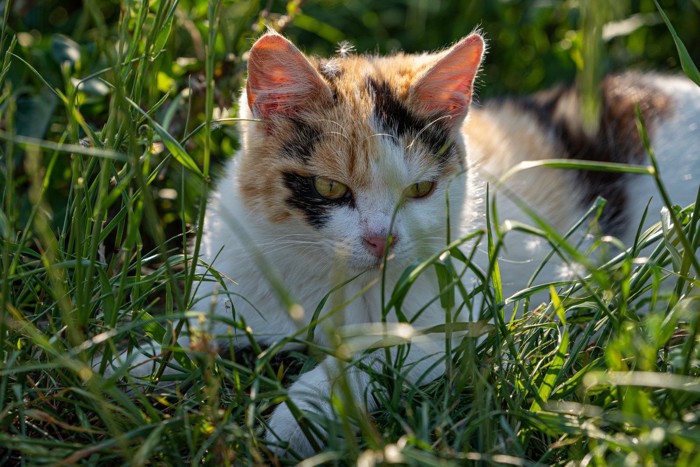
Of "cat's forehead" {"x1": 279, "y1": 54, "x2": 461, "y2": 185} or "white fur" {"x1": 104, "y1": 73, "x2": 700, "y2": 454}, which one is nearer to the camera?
"white fur" {"x1": 104, "y1": 73, "x2": 700, "y2": 454}

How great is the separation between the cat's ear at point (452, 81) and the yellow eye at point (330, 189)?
368mm

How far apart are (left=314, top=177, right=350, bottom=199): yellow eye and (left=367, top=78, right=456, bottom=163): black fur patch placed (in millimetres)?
210

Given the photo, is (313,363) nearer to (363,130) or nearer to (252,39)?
(363,130)

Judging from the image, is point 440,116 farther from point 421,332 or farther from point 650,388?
point 650,388

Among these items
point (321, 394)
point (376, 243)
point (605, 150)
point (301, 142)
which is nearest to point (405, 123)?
point (301, 142)

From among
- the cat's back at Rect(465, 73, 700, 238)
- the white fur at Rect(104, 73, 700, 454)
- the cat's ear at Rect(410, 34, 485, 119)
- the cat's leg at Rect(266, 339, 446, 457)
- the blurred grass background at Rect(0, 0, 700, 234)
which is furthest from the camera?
the cat's back at Rect(465, 73, 700, 238)

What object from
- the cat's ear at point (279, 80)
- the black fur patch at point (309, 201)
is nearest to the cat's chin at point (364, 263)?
the black fur patch at point (309, 201)

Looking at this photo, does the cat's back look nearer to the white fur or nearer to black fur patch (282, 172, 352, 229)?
the white fur

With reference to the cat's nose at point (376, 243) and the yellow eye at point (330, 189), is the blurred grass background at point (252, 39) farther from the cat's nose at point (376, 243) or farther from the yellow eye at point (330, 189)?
the cat's nose at point (376, 243)

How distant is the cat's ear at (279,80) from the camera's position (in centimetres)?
183

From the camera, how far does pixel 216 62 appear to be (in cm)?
247

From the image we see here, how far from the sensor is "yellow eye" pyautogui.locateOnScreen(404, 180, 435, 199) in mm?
1890

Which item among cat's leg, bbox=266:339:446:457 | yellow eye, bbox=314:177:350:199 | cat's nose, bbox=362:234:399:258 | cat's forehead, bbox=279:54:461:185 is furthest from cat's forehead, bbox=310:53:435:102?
cat's leg, bbox=266:339:446:457

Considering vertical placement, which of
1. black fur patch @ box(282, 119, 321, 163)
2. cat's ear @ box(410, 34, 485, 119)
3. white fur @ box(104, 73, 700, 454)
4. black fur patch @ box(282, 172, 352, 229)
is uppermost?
cat's ear @ box(410, 34, 485, 119)
